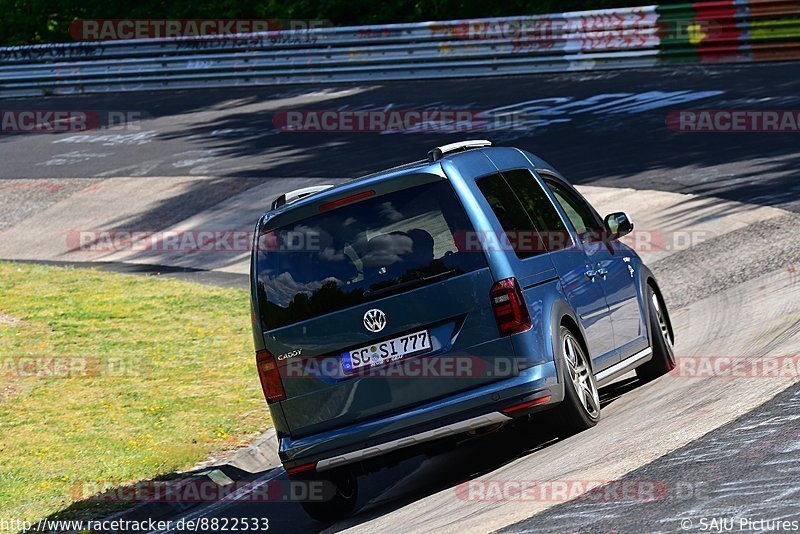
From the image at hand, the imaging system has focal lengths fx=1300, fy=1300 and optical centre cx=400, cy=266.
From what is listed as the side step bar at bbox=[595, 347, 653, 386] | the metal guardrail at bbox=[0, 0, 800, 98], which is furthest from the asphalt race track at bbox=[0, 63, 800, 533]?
the metal guardrail at bbox=[0, 0, 800, 98]

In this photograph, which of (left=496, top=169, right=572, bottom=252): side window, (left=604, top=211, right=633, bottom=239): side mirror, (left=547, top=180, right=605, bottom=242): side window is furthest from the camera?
(left=604, top=211, right=633, bottom=239): side mirror

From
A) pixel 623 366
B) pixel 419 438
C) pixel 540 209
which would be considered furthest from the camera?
pixel 623 366

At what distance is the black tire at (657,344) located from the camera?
381 inches

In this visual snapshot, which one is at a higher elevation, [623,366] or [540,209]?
[540,209]

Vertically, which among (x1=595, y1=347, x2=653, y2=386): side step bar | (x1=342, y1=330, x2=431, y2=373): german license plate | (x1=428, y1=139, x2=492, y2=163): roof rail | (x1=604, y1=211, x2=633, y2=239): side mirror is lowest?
(x1=595, y1=347, x2=653, y2=386): side step bar

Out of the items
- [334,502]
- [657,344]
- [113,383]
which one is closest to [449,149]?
[334,502]

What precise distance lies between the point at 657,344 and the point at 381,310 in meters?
3.12

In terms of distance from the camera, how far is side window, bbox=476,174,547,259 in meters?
7.71

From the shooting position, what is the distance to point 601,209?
16.3 m

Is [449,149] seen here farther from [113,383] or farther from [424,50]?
[424,50]

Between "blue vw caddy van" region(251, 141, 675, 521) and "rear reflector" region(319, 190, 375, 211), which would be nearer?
"blue vw caddy van" region(251, 141, 675, 521)

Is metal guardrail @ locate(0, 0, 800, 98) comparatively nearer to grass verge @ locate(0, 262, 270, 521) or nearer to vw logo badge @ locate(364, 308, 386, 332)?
grass verge @ locate(0, 262, 270, 521)

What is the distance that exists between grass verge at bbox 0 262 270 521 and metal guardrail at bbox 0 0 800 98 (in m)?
11.5

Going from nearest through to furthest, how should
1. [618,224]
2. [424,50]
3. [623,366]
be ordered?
[623,366] → [618,224] → [424,50]
